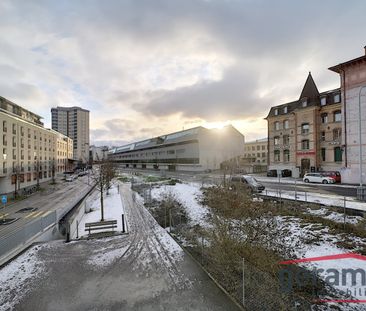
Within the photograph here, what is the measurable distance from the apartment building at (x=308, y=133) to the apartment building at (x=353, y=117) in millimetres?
3690

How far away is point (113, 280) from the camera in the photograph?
7695 mm

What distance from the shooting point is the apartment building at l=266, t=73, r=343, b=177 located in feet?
117

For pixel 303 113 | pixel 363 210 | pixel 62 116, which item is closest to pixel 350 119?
pixel 303 113

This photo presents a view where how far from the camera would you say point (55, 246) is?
11.3 metres

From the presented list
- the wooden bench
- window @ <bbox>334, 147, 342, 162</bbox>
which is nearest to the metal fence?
the wooden bench

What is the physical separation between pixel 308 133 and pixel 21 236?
42610 mm

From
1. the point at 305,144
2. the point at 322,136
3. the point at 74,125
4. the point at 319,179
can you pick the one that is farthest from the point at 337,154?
the point at 74,125

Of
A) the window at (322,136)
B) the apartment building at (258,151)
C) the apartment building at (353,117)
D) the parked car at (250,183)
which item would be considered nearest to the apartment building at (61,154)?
the parked car at (250,183)

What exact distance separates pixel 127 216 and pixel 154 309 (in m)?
11.7

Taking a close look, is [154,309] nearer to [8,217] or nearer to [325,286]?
[325,286]

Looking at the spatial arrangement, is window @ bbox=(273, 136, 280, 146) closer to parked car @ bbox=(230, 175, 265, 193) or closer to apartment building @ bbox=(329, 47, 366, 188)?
apartment building @ bbox=(329, 47, 366, 188)

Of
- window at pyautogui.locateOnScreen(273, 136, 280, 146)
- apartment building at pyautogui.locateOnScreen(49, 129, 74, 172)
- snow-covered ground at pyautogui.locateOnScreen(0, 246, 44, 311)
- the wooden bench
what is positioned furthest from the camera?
apartment building at pyautogui.locateOnScreen(49, 129, 74, 172)

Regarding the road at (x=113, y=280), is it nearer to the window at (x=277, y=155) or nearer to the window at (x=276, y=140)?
the window at (x=277, y=155)

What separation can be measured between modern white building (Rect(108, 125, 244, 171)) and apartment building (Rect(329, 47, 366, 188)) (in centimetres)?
3171
